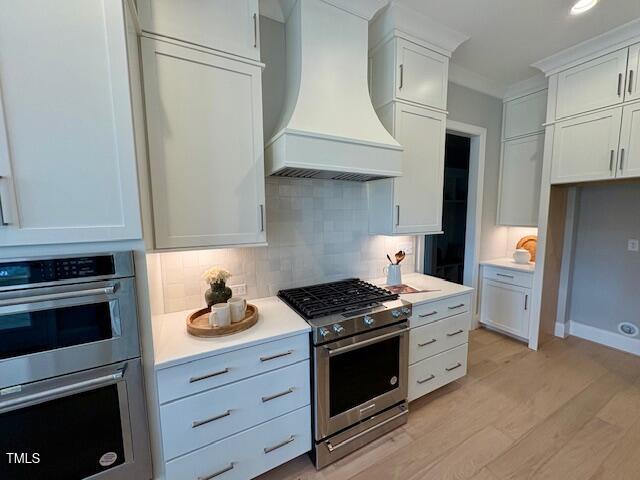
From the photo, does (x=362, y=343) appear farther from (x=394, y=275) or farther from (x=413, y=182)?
(x=413, y=182)

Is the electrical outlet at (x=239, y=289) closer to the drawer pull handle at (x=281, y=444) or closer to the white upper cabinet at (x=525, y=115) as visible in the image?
the drawer pull handle at (x=281, y=444)

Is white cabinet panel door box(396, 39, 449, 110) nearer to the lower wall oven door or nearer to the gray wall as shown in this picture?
the gray wall

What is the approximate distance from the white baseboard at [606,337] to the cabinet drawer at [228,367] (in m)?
3.45

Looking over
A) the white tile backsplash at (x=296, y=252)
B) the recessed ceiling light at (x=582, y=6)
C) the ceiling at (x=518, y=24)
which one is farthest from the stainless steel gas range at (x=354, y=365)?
the recessed ceiling light at (x=582, y=6)

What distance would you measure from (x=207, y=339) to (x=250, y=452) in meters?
0.65

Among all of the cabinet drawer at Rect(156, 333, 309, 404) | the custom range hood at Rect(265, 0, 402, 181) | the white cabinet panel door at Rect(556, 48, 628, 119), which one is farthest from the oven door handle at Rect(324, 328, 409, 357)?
the white cabinet panel door at Rect(556, 48, 628, 119)

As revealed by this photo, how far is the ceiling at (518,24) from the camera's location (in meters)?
1.78

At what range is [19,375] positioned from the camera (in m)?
0.93

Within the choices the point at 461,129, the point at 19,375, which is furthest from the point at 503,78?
the point at 19,375

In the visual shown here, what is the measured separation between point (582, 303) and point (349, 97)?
3.50 meters

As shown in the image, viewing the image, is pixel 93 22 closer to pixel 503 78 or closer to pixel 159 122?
pixel 159 122

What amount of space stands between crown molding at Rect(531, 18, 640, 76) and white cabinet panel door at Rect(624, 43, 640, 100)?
0.07 meters

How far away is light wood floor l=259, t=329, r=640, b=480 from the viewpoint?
5.03ft

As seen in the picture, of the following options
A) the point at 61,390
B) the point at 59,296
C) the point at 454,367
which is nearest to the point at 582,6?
the point at 454,367
